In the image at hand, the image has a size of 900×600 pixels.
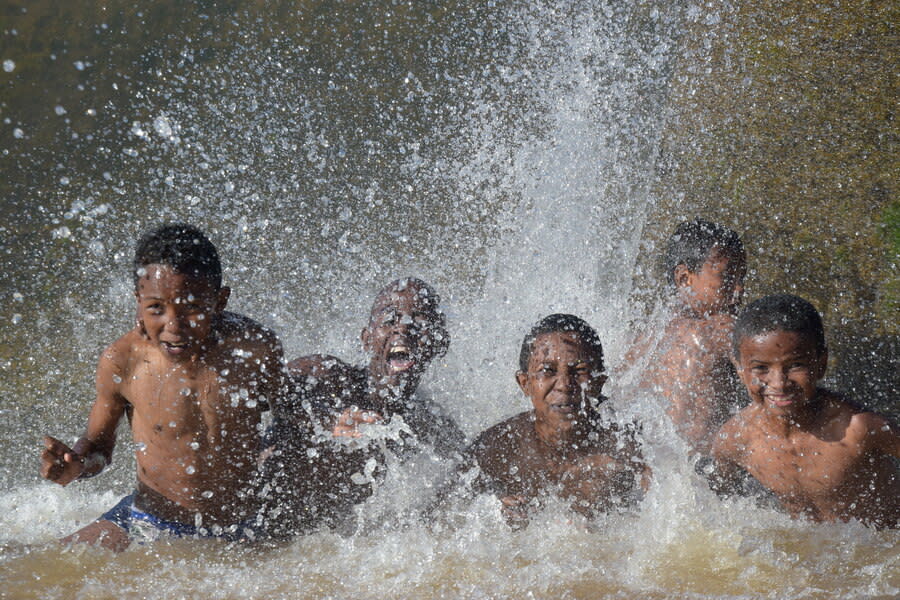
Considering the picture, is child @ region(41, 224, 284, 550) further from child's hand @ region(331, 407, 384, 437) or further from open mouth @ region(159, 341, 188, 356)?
child's hand @ region(331, 407, 384, 437)

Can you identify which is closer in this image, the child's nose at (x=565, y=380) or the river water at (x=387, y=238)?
the river water at (x=387, y=238)

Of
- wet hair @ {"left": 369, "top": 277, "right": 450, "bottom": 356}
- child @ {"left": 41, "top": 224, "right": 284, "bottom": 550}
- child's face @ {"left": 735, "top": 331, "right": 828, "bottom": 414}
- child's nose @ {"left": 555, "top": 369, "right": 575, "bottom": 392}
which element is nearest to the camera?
child @ {"left": 41, "top": 224, "right": 284, "bottom": 550}

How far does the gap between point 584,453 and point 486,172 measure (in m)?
3.93

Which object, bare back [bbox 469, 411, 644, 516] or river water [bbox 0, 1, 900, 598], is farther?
bare back [bbox 469, 411, 644, 516]

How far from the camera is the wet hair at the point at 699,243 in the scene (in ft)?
14.6

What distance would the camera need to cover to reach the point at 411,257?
7.30 meters

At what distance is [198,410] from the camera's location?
11.1 ft

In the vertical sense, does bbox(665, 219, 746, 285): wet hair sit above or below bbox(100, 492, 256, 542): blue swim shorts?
above

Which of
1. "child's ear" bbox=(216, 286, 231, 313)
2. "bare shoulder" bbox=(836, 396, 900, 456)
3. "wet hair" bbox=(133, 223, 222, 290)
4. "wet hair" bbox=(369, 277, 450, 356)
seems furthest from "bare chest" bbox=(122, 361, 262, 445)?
"bare shoulder" bbox=(836, 396, 900, 456)

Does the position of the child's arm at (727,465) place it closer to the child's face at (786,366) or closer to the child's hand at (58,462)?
the child's face at (786,366)

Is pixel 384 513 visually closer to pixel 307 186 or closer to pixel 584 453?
pixel 584 453

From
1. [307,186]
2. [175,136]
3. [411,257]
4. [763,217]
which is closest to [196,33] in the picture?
[175,136]

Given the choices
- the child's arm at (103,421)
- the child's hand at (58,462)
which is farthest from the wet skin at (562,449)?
the child's hand at (58,462)

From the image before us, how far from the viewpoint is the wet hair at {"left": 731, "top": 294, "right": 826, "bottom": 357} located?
342cm
